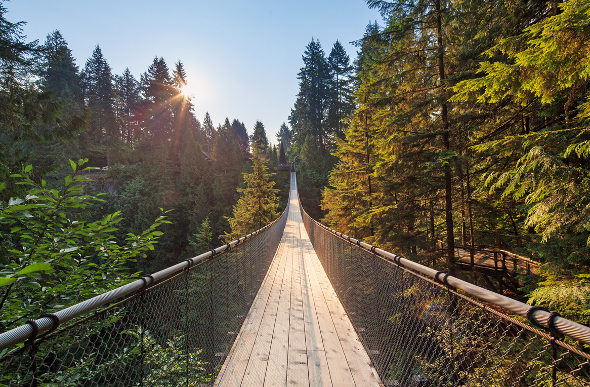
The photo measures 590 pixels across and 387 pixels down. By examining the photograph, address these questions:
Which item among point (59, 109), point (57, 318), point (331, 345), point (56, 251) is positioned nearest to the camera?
point (57, 318)

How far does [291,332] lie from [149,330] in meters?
2.21

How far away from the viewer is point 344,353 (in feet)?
9.16

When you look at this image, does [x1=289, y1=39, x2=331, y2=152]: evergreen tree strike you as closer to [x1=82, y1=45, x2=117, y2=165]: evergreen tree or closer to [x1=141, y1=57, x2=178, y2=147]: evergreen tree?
[x1=141, y1=57, x2=178, y2=147]: evergreen tree

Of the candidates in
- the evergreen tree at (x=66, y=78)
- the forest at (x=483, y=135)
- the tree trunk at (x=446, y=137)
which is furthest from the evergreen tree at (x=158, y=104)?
the tree trunk at (x=446, y=137)

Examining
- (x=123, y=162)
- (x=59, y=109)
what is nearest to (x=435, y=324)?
(x=59, y=109)

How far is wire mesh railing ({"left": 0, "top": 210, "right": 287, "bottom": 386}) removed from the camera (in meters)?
0.98

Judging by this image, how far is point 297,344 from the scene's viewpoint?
2965 millimetres

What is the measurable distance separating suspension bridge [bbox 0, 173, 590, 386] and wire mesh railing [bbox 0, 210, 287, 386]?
0.01 meters

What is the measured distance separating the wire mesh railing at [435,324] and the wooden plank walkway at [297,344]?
25cm

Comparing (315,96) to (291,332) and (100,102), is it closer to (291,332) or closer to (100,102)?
(100,102)

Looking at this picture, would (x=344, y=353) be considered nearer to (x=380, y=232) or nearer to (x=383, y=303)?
(x=383, y=303)

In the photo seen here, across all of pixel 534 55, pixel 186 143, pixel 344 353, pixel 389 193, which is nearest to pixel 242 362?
pixel 344 353

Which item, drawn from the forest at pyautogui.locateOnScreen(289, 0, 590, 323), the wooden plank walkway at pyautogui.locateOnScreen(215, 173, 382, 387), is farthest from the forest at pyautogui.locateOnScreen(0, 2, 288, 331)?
the forest at pyautogui.locateOnScreen(289, 0, 590, 323)

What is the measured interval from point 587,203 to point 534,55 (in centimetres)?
→ 168
